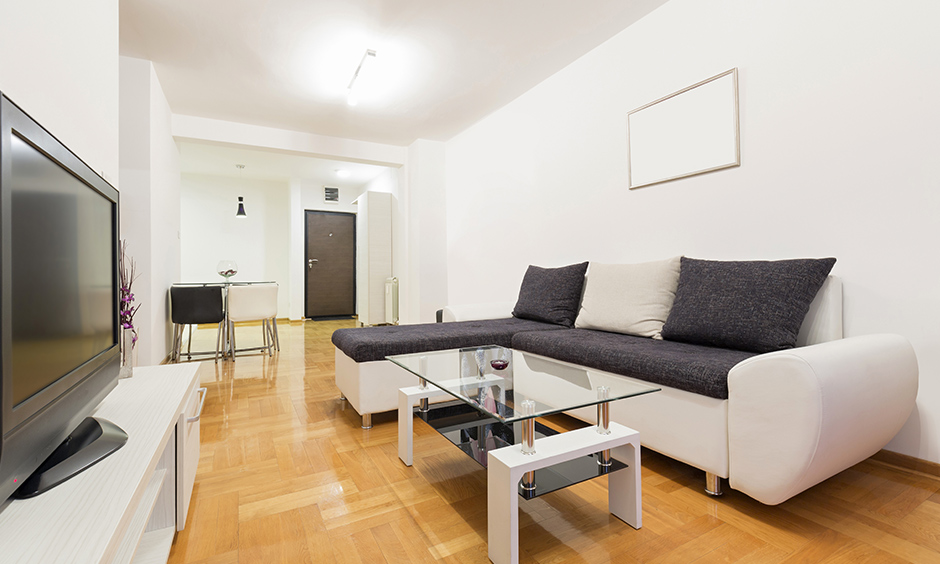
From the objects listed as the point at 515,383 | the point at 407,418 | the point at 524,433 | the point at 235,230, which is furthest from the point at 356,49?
the point at 235,230

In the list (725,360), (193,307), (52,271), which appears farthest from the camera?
(193,307)

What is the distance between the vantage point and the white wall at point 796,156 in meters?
1.72

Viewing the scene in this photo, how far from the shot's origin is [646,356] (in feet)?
5.96

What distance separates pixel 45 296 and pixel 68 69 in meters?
1.15

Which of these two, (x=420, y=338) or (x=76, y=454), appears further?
(x=420, y=338)

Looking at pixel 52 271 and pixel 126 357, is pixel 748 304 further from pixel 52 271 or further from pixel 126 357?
pixel 126 357

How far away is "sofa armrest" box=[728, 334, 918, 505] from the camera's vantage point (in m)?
1.27

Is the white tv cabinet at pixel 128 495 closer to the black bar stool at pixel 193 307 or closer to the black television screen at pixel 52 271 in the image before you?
the black television screen at pixel 52 271

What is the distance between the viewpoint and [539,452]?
124 centimetres

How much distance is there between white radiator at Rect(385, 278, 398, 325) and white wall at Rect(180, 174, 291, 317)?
2.20 meters

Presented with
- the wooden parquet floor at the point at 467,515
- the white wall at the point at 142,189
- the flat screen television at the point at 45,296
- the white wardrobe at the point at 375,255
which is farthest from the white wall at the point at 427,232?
the flat screen television at the point at 45,296

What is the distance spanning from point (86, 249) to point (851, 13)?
2949mm

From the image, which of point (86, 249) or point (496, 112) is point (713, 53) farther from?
point (86, 249)

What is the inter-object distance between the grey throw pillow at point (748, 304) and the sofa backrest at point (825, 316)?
91 mm
